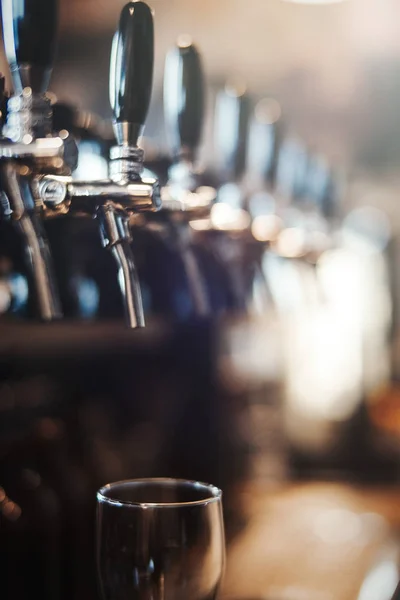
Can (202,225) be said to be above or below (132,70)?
below

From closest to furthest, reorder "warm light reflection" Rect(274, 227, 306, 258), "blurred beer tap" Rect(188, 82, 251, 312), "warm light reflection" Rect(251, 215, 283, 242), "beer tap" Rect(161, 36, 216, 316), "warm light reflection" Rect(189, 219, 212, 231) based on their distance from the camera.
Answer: "beer tap" Rect(161, 36, 216, 316) < "warm light reflection" Rect(189, 219, 212, 231) < "blurred beer tap" Rect(188, 82, 251, 312) < "warm light reflection" Rect(251, 215, 283, 242) < "warm light reflection" Rect(274, 227, 306, 258)

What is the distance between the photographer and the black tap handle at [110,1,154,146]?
78 cm

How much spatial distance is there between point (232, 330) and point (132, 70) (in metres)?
3.22

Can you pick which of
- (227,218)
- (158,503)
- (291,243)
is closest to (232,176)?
(227,218)

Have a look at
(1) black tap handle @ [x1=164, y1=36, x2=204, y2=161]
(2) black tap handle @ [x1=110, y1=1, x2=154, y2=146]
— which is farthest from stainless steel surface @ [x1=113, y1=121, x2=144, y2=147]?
(1) black tap handle @ [x1=164, y1=36, x2=204, y2=161]

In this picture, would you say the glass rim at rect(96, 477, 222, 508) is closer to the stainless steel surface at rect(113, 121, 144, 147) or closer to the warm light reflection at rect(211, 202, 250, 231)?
the stainless steel surface at rect(113, 121, 144, 147)

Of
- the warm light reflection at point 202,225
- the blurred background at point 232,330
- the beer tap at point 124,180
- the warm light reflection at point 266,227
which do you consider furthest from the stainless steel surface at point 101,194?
the warm light reflection at point 266,227

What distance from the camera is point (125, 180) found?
31.0 inches

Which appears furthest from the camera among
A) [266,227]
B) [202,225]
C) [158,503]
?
[266,227]

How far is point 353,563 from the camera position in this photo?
1712mm

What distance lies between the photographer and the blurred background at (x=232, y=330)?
140 centimetres

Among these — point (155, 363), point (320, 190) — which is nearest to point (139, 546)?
point (320, 190)

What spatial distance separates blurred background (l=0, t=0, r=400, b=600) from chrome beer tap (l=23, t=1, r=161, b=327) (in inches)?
3.5

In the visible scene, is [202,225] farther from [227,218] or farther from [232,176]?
[232,176]
